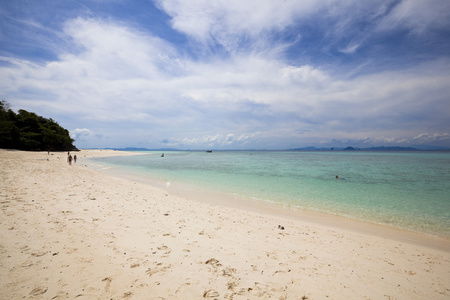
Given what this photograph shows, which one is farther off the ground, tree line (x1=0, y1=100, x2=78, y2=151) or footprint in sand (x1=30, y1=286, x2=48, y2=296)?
tree line (x1=0, y1=100, x2=78, y2=151)

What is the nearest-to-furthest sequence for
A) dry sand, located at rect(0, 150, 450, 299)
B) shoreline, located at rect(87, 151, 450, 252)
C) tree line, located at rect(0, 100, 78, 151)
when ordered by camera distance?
dry sand, located at rect(0, 150, 450, 299), shoreline, located at rect(87, 151, 450, 252), tree line, located at rect(0, 100, 78, 151)

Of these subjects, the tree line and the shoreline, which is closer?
the shoreline

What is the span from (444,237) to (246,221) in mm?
9901

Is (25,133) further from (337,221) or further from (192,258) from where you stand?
(337,221)

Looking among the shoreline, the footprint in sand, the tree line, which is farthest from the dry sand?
the tree line

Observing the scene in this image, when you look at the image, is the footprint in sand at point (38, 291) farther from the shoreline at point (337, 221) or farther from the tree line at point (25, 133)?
the tree line at point (25, 133)

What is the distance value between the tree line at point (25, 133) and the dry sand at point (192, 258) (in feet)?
242

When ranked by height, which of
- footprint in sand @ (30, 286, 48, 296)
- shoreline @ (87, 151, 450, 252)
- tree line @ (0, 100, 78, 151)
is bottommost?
shoreline @ (87, 151, 450, 252)

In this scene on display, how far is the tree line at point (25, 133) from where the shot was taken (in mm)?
55906

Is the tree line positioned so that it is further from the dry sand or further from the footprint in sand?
the footprint in sand

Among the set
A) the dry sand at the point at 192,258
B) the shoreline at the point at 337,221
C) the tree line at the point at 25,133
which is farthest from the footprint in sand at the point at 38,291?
the tree line at the point at 25,133

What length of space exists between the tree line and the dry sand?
242 feet

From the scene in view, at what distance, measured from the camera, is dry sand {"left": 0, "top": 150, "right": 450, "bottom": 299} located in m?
3.98

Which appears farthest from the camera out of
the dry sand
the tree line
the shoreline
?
the tree line
